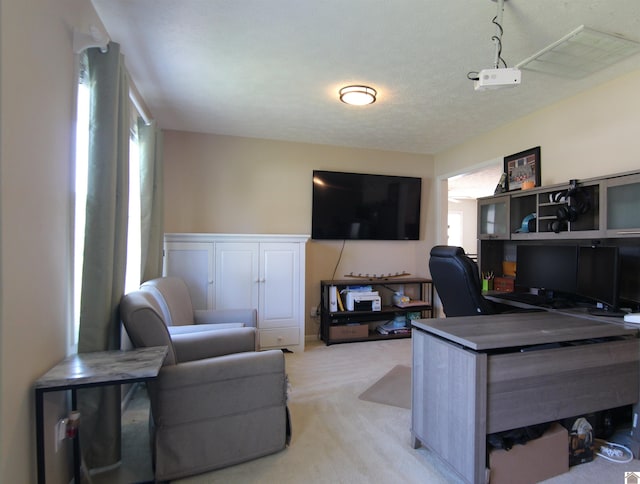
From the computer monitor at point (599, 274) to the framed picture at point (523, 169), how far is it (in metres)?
0.88

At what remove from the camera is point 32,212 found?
128cm

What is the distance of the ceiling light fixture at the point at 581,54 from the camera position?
6.41 ft

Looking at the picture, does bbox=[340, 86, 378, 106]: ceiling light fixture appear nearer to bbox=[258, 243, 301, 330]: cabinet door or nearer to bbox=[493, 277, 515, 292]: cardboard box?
bbox=[258, 243, 301, 330]: cabinet door

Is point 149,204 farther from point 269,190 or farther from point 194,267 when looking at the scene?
point 269,190

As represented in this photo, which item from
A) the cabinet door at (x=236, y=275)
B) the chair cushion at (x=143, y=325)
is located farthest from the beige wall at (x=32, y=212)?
the cabinet door at (x=236, y=275)

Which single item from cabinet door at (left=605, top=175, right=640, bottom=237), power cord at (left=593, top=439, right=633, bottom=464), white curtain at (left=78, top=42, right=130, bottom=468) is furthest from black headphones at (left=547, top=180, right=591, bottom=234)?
white curtain at (left=78, top=42, right=130, bottom=468)

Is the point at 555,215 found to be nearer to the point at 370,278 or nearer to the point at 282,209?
the point at 370,278

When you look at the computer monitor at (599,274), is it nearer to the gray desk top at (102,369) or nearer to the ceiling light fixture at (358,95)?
the ceiling light fixture at (358,95)

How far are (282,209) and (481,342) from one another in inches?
118

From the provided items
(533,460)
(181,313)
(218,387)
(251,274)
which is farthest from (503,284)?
(181,313)

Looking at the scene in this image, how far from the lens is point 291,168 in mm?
4152

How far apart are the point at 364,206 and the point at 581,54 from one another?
2583 mm

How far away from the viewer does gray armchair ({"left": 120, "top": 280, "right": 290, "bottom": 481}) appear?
1.69 meters

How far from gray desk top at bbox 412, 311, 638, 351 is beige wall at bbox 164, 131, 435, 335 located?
246 centimetres
